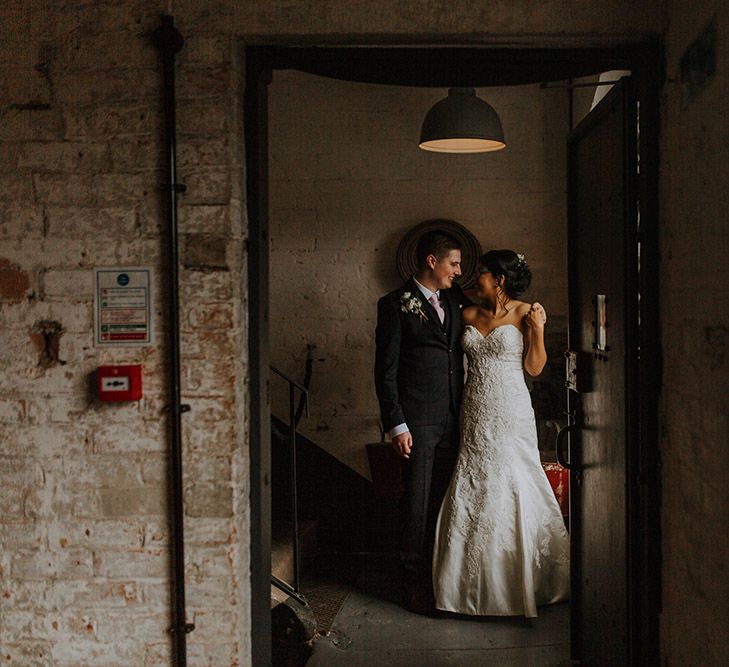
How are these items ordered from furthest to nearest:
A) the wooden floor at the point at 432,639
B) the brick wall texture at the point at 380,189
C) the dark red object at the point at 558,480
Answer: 1. the brick wall texture at the point at 380,189
2. the dark red object at the point at 558,480
3. the wooden floor at the point at 432,639

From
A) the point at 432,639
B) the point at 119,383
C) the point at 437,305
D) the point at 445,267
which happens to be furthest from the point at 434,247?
the point at 119,383

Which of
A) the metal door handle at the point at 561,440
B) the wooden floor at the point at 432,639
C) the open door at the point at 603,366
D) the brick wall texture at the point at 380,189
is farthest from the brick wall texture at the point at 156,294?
the brick wall texture at the point at 380,189

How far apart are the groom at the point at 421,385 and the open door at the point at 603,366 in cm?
93

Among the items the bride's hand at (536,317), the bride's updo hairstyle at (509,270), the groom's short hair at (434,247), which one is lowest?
the bride's hand at (536,317)

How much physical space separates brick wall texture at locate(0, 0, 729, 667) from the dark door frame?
Result: 0.05 metres

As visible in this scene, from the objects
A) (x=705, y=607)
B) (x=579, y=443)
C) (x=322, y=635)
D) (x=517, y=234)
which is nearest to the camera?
(x=705, y=607)

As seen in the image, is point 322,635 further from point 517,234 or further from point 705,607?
point 517,234

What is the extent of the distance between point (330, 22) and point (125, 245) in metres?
0.85

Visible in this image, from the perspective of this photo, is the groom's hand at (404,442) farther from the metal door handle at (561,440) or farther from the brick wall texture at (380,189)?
the brick wall texture at (380,189)

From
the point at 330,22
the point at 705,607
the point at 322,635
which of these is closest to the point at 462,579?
the point at 322,635

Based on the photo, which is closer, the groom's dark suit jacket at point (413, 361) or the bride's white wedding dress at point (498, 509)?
the bride's white wedding dress at point (498, 509)

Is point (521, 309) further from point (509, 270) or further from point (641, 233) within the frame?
point (641, 233)

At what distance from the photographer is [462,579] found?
4.25 meters

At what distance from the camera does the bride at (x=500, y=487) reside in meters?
4.21
